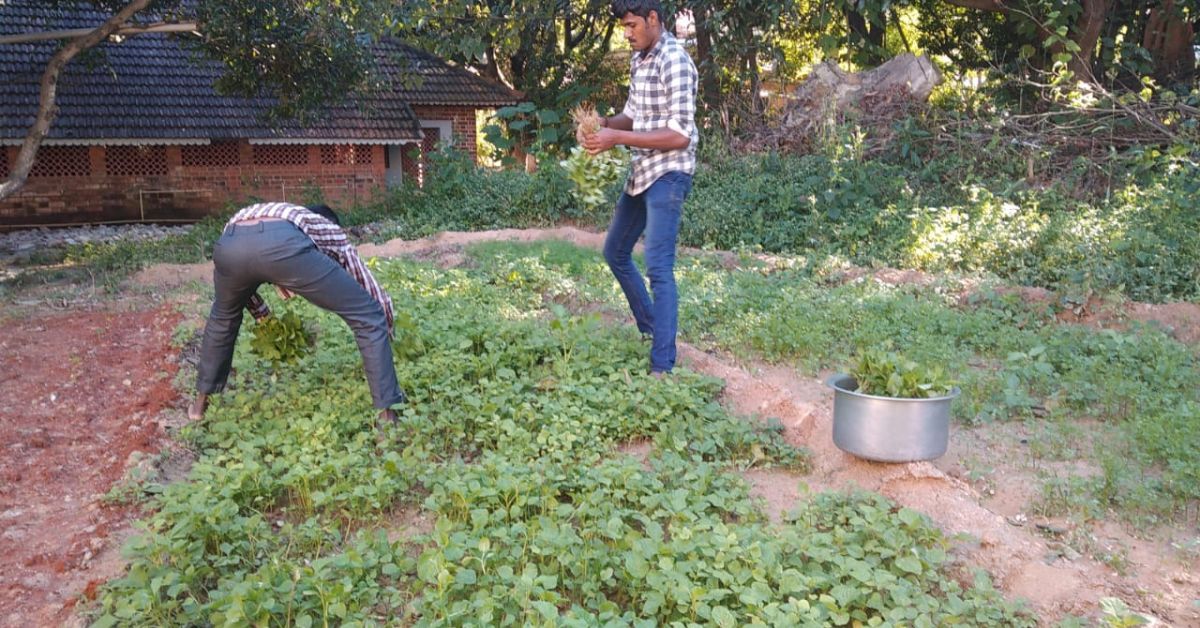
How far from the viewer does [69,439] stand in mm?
4930

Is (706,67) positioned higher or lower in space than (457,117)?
higher

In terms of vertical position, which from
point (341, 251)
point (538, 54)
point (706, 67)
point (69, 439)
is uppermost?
point (538, 54)

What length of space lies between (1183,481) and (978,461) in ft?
2.74

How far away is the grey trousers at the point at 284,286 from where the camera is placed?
4.44 metres

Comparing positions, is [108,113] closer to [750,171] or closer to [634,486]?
[750,171]

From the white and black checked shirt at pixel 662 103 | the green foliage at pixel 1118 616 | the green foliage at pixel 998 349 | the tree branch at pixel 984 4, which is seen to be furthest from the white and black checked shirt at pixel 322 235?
the tree branch at pixel 984 4

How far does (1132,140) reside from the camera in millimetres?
12039

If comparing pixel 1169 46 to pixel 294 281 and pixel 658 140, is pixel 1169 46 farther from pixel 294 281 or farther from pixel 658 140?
pixel 294 281

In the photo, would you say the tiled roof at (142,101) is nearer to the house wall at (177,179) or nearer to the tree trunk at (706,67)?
the house wall at (177,179)

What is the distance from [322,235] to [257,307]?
77cm

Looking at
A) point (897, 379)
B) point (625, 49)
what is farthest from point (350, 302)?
point (625, 49)

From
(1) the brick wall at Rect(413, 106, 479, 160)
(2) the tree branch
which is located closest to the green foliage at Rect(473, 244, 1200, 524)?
(2) the tree branch

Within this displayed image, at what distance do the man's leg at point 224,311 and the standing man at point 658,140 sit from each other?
6.13ft

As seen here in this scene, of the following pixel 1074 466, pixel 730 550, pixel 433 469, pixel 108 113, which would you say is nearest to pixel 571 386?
pixel 433 469
